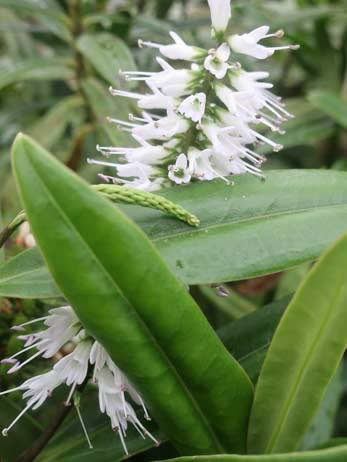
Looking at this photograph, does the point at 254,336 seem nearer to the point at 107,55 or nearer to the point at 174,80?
the point at 174,80

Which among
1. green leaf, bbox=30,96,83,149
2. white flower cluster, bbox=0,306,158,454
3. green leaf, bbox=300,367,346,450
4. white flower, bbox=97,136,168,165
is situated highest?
white flower, bbox=97,136,168,165

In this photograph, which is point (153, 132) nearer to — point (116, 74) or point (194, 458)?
point (194, 458)

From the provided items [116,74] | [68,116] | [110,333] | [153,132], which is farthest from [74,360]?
[68,116]

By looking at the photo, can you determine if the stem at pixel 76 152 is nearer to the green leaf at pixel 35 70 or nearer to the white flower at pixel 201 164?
the green leaf at pixel 35 70

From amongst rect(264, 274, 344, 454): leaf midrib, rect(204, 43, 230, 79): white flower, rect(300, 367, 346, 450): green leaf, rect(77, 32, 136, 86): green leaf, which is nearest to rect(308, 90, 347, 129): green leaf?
rect(77, 32, 136, 86): green leaf

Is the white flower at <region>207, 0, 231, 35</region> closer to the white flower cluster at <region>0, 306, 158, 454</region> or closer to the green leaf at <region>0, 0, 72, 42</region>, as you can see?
the white flower cluster at <region>0, 306, 158, 454</region>

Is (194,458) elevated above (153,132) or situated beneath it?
situated beneath

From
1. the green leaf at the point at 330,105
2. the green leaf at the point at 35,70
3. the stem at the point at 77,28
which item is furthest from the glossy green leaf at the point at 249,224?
the stem at the point at 77,28
